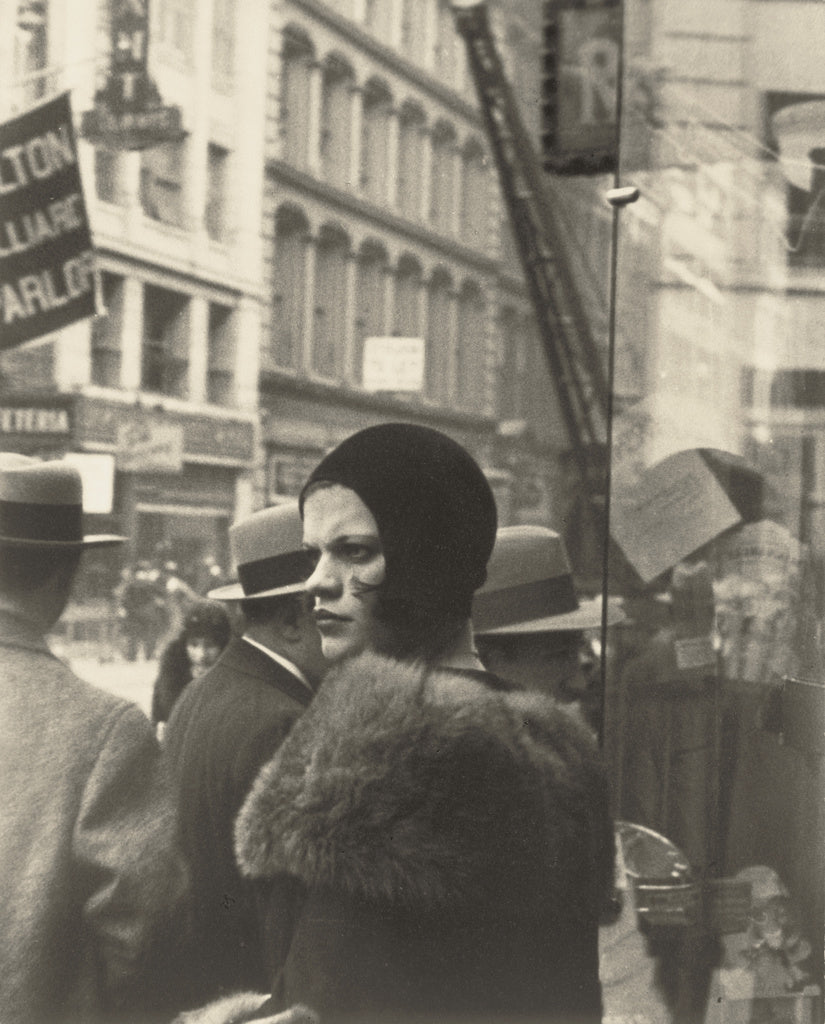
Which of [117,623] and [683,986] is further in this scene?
[683,986]

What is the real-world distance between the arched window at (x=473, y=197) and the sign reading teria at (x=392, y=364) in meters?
0.28

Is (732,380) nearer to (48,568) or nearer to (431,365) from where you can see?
(431,365)

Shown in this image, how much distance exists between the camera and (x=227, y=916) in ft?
9.30

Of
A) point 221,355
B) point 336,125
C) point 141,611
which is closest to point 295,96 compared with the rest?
point 336,125

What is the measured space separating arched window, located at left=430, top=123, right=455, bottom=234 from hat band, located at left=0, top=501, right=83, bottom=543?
3.44 feet

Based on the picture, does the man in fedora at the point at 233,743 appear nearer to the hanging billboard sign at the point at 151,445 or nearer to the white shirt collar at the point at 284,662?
the white shirt collar at the point at 284,662

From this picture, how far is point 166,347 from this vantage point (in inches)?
126

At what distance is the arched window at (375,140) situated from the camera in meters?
3.29

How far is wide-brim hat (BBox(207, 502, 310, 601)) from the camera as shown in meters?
3.00

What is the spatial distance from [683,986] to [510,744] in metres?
1.73

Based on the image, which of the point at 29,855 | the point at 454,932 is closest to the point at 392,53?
the point at 29,855

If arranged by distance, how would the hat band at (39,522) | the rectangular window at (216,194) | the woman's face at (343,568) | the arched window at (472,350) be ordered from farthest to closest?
the arched window at (472,350)
the rectangular window at (216,194)
the hat band at (39,522)
the woman's face at (343,568)

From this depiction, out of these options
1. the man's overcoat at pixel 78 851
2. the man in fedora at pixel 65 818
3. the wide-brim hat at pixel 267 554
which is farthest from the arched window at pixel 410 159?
the man's overcoat at pixel 78 851

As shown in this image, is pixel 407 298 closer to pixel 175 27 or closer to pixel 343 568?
pixel 175 27
